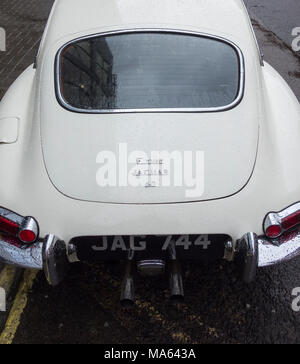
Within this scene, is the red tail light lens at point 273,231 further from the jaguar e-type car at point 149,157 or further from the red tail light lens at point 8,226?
the red tail light lens at point 8,226

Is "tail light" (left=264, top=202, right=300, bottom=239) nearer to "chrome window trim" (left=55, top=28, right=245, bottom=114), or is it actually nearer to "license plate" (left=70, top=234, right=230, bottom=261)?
"license plate" (left=70, top=234, right=230, bottom=261)

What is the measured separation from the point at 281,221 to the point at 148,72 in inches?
57.1

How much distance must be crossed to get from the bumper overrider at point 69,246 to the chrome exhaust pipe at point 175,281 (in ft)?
1.11

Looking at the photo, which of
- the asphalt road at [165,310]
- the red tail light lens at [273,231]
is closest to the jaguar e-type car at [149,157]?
the red tail light lens at [273,231]

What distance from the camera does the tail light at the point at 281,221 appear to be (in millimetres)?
2572

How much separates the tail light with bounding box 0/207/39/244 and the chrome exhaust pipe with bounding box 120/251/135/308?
0.65m

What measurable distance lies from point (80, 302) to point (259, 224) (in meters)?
1.56

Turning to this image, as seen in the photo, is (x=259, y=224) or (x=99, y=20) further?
(x=99, y=20)
